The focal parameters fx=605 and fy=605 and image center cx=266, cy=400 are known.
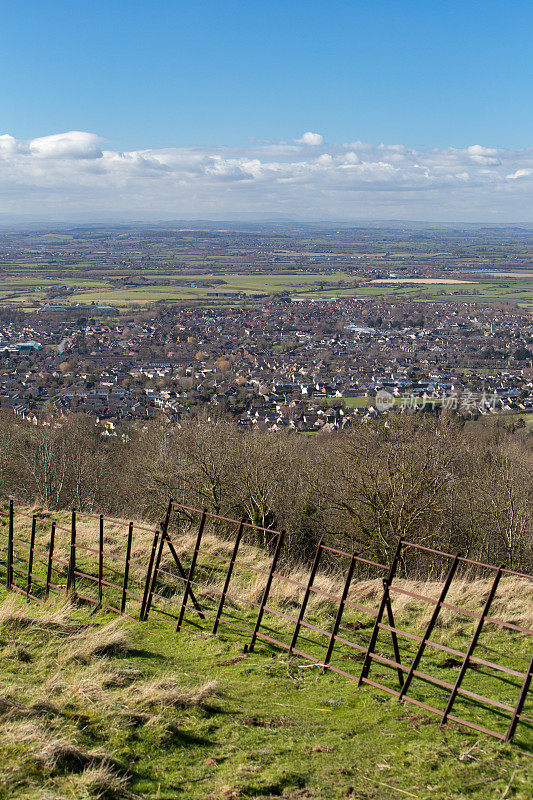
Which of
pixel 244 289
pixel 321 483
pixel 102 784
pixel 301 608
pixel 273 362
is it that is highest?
pixel 102 784

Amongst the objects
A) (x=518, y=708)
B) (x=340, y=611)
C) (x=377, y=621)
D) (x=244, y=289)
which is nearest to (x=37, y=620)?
(x=340, y=611)

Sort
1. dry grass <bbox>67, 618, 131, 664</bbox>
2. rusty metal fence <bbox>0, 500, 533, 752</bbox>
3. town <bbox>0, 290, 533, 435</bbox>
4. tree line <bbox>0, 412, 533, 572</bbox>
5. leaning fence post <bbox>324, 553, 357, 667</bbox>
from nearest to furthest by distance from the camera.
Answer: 1. rusty metal fence <bbox>0, 500, 533, 752</bbox>
2. leaning fence post <bbox>324, 553, 357, 667</bbox>
3. dry grass <bbox>67, 618, 131, 664</bbox>
4. tree line <bbox>0, 412, 533, 572</bbox>
5. town <bbox>0, 290, 533, 435</bbox>

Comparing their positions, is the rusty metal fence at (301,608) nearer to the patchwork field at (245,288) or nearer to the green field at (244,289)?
the patchwork field at (245,288)

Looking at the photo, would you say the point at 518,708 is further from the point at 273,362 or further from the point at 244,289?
the point at 244,289

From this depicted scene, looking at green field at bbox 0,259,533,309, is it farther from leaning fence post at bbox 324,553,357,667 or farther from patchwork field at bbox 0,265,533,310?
leaning fence post at bbox 324,553,357,667

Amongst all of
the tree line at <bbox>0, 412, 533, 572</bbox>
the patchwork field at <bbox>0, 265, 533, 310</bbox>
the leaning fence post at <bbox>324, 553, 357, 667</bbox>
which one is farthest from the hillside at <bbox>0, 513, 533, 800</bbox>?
the patchwork field at <bbox>0, 265, 533, 310</bbox>

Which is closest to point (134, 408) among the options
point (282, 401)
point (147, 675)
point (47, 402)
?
point (47, 402)

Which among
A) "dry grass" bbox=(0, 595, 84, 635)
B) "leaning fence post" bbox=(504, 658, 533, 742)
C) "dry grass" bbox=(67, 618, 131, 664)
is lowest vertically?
"dry grass" bbox=(0, 595, 84, 635)
